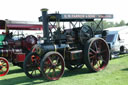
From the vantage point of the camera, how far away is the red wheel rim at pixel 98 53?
7121 mm

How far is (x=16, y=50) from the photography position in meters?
8.75

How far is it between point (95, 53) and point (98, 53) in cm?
15

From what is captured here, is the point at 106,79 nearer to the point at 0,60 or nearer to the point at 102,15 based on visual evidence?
the point at 102,15

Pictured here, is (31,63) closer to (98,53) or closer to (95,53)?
(95,53)

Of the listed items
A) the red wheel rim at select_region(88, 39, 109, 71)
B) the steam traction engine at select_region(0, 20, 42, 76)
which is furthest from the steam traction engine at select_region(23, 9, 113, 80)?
the steam traction engine at select_region(0, 20, 42, 76)

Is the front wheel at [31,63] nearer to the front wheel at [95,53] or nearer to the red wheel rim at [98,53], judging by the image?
the front wheel at [95,53]

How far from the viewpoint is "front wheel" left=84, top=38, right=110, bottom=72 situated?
6.75m

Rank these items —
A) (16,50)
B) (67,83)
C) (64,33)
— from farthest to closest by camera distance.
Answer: (16,50) → (64,33) → (67,83)

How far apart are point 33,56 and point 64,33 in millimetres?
1348

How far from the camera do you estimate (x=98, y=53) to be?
725 cm

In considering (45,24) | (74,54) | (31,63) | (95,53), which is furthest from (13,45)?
(95,53)

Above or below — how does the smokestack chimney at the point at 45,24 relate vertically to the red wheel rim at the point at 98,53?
above

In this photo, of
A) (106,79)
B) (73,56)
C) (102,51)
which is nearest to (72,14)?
(73,56)

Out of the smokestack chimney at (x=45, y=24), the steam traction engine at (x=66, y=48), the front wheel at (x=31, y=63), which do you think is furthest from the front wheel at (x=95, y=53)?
the front wheel at (x=31, y=63)
